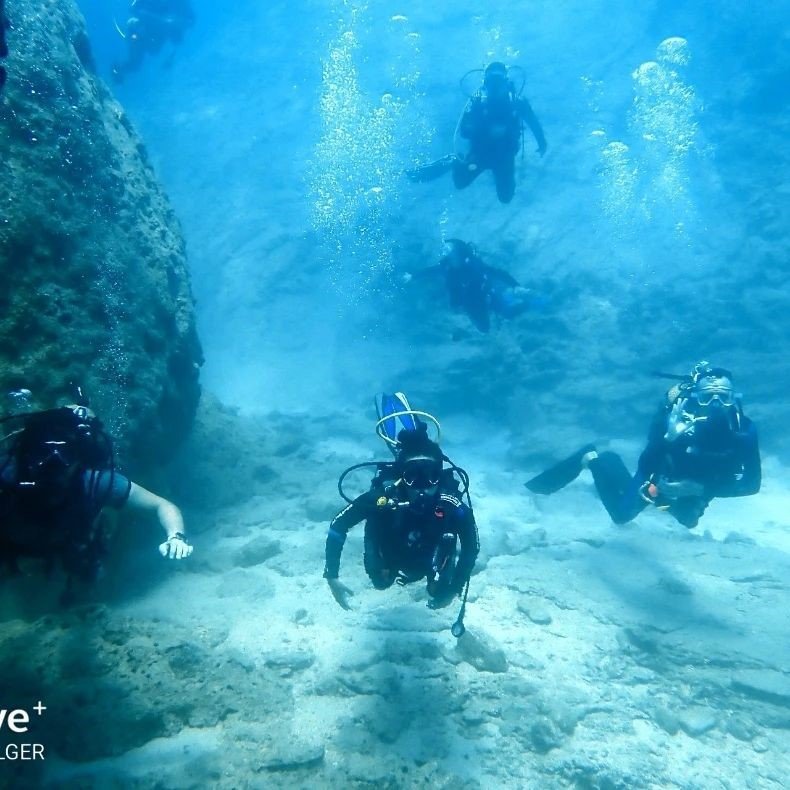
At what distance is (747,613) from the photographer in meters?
5.93

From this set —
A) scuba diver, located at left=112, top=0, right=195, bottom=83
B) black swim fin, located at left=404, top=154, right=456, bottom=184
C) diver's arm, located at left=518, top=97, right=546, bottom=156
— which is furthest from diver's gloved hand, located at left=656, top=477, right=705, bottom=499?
scuba diver, located at left=112, top=0, right=195, bottom=83

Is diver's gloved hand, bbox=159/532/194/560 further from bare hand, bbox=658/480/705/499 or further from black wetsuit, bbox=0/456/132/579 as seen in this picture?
bare hand, bbox=658/480/705/499

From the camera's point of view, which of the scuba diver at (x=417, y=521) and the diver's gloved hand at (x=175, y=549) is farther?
the scuba diver at (x=417, y=521)

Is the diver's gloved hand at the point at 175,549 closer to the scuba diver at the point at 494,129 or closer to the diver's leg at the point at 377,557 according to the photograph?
the diver's leg at the point at 377,557

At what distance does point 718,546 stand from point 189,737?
7427 mm

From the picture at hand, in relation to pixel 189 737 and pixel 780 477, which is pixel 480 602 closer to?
pixel 189 737

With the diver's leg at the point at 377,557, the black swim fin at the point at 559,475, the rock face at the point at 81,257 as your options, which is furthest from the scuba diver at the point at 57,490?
the black swim fin at the point at 559,475

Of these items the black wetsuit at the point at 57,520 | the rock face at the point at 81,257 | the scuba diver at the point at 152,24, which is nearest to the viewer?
the black wetsuit at the point at 57,520

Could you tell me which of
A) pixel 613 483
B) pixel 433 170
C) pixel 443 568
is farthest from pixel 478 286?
pixel 443 568

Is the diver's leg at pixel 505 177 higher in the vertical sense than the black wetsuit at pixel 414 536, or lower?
higher

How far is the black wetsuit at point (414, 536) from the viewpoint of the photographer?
11.9 feet

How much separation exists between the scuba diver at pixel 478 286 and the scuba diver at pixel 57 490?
6443mm

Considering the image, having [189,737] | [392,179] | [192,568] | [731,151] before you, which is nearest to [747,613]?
[189,737]

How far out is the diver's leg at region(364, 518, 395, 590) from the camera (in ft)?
12.3
